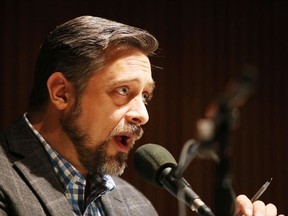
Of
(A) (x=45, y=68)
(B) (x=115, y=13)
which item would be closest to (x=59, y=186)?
(A) (x=45, y=68)

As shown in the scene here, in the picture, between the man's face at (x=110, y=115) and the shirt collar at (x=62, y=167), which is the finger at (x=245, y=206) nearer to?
the man's face at (x=110, y=115)

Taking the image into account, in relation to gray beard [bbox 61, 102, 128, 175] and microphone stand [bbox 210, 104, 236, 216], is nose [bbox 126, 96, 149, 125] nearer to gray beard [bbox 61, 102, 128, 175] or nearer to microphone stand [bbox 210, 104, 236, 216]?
gray beard [bbox 61, 102, 128, 175]

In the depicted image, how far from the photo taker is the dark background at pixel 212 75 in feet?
8.37

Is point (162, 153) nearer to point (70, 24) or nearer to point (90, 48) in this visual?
point (90, 48)

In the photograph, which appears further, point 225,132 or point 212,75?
point 212,75

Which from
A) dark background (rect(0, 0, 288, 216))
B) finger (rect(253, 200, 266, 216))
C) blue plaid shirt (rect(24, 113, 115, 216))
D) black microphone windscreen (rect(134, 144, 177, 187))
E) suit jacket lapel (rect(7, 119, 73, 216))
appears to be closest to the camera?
black microphone windscreen (rect(134, 144, 177, 187))

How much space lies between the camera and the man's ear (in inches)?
62.7

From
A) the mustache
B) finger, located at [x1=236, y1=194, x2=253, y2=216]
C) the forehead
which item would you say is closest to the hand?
finger, located at [x1=236, y1=194, x2=253, y2=216]

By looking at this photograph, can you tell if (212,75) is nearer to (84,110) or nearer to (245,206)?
(84,110)

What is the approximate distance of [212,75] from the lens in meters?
2.60

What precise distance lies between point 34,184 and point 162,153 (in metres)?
0.41

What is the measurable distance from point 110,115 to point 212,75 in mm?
1165

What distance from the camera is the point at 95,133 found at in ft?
5.15

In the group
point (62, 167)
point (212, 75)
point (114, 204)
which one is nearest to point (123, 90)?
point (62, 167)
